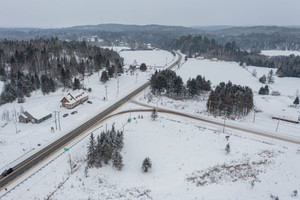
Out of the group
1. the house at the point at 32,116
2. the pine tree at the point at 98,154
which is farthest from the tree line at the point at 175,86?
the pine tree at the point at 98,154

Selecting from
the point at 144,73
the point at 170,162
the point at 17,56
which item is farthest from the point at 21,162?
the point at 144,73

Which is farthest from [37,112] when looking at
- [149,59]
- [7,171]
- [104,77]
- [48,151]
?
[149,59]

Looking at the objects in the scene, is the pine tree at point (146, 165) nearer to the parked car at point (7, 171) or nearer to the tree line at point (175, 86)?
the parked car at point (7, 171)

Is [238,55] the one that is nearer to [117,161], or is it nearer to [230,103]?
[230,103]

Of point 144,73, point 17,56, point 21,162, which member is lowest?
point 21,162

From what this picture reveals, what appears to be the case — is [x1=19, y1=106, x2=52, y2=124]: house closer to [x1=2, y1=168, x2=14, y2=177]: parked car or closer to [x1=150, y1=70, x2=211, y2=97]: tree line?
[x1=2, y1=168, x2=14, y2=177]: parked car

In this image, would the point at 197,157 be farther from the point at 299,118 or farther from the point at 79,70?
the point at 79,70
